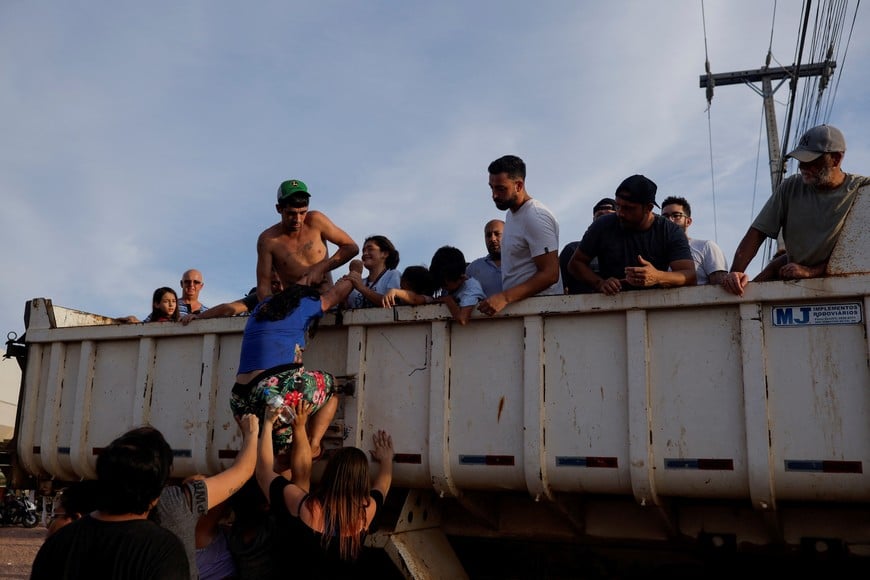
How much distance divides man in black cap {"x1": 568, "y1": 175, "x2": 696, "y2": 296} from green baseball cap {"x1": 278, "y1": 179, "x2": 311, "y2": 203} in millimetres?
1774

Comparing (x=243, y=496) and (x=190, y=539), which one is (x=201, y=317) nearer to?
(x=243, y=496)

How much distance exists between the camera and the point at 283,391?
410 cm

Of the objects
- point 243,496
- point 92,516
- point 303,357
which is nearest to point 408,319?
point 303,357

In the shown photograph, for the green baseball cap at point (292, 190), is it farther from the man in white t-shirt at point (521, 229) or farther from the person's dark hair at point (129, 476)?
the person's dark hair at point (129, 476)

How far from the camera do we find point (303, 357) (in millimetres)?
4695

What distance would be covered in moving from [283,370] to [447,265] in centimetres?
114

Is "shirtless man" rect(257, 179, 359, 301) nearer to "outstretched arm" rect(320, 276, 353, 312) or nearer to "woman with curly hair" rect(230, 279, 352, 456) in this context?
"outstretched arm" rect(320, 276, 353, 312)

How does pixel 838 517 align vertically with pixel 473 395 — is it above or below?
below

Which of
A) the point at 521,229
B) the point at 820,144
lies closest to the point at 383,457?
the point at 521,229

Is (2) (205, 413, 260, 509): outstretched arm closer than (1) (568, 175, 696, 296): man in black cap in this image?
Yes

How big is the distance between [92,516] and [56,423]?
329cm

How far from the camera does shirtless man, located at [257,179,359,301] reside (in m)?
5.00

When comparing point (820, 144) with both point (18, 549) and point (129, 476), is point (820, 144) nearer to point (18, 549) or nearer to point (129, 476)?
point (129, 476)

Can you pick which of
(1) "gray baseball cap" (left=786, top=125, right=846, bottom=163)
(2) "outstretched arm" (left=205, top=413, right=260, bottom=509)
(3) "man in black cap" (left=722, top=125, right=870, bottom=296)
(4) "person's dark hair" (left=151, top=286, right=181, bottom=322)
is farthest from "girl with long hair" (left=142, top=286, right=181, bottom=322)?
(1) "gray baseball cap" (left=786, top=125, right=846, bottom=163)
